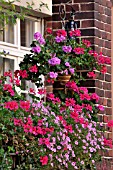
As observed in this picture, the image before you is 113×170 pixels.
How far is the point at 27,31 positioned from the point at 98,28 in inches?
33.0

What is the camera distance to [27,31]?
1030 cm

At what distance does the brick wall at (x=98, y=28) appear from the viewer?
10.3 m

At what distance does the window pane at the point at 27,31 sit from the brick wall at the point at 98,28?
26cm

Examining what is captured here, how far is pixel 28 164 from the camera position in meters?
8.43

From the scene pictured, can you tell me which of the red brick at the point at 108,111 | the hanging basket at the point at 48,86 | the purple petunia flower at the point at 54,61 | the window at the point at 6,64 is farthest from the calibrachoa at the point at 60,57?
the red brick at the point at 108,111

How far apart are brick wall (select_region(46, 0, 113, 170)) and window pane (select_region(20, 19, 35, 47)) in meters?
0.26

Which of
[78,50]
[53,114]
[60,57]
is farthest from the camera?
[78,50]

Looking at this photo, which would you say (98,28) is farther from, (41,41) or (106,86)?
(41,41)

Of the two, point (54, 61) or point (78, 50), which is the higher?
point (78, 50)

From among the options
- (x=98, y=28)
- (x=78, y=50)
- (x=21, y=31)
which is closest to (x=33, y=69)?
(x=78, y=50)

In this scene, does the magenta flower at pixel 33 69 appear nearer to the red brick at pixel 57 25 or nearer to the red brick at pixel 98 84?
the red brick at pixel 98 84

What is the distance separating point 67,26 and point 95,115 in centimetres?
112

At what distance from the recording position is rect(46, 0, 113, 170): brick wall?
405 inches

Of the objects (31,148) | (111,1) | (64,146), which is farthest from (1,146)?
(111,1)
